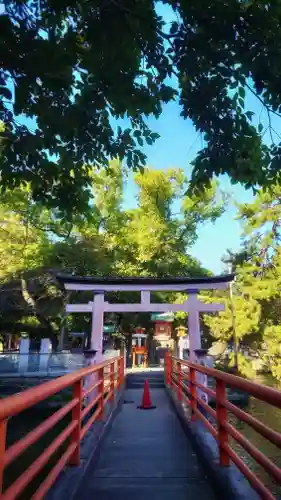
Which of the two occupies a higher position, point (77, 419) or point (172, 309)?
point (172, 309)

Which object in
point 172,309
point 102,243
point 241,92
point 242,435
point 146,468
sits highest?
point 102,243

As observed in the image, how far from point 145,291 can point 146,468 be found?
10714 millimetres

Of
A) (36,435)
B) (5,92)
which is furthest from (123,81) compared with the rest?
(36,435)

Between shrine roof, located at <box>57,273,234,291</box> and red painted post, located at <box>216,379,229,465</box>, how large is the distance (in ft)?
35.6

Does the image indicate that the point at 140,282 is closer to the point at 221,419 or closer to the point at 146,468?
the point at 146,468

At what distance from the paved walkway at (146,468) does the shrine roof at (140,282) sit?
7828 millimetres

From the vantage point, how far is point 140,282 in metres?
14.8

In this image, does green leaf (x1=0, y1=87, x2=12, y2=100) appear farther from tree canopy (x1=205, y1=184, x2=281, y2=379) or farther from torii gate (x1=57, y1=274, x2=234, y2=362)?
tree canopy (x1=205, y1=184, x2=281, y2=379)

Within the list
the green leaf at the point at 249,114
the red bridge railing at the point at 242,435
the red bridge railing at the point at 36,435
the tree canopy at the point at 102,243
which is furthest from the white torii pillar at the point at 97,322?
the green leaf at the point at 249,114

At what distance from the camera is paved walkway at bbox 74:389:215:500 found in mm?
3363

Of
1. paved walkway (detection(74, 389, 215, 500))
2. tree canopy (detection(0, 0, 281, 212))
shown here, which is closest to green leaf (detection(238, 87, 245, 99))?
tree canopy (detection(0, 0, 281, 212))

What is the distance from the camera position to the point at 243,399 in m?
17.3

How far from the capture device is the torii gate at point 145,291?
14.1m

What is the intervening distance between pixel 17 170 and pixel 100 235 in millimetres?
19119
